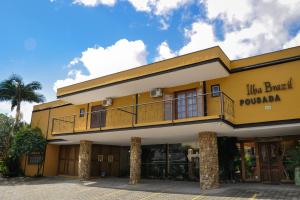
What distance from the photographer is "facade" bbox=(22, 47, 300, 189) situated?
13633mm

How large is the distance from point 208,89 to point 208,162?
398 cm

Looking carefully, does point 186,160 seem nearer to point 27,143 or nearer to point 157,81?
point 157,81

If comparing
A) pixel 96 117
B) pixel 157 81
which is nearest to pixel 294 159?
pixel 157 81

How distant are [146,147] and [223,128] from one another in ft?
29.0

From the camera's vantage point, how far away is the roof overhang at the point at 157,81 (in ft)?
47.3

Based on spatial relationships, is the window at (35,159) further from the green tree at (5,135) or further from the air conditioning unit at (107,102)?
the air conditioning unit at (107,102)

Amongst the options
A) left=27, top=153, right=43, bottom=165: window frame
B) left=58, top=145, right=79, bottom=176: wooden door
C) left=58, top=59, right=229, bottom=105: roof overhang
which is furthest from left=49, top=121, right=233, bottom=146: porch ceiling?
left=27, top=153, right=43, bottom=165: window frame

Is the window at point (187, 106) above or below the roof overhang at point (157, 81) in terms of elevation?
below

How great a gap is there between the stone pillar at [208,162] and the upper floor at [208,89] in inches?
50.2

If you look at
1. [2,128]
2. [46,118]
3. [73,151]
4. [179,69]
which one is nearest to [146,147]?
[73,151]

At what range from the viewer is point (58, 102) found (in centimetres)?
2520

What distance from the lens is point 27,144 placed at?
23031mm

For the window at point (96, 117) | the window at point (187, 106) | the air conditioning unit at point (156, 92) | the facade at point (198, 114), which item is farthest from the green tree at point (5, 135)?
the window at point (187, 106)

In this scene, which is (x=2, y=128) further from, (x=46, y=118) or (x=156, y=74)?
(x=156, y=74)
